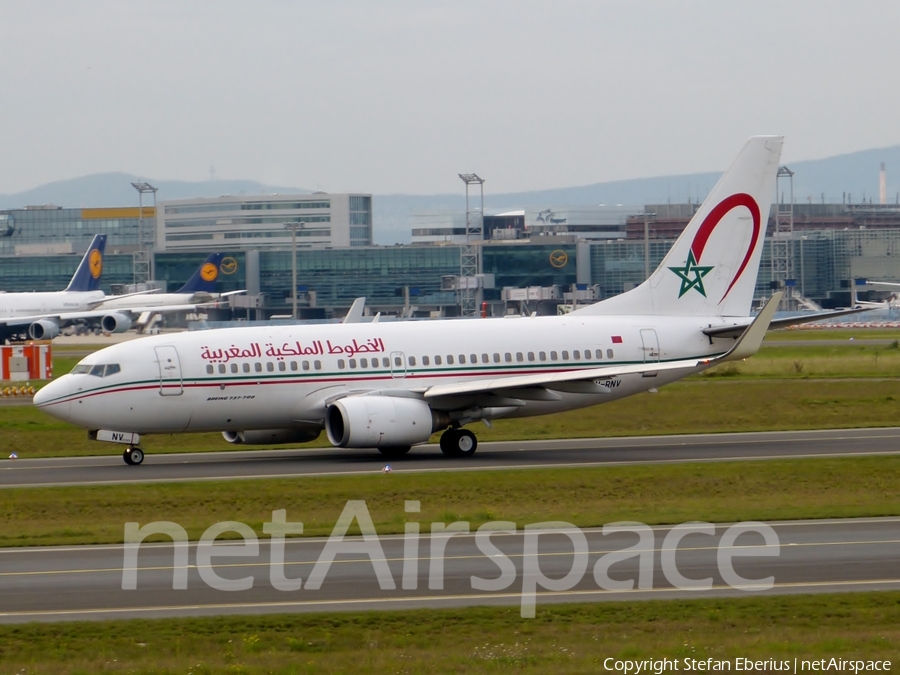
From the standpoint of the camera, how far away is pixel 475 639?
15062 mm

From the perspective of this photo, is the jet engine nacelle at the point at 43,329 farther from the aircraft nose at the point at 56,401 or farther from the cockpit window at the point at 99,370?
the aircraft nose at the point at 56,401

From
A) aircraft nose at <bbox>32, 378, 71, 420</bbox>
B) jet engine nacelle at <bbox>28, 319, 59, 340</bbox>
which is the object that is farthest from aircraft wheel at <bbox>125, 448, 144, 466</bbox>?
jet engine nacelle at <bbox>28, 319, 59, 340</bbox>

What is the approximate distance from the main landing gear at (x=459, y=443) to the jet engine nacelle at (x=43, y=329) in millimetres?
67574

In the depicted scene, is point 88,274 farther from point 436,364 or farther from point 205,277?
point 436,364

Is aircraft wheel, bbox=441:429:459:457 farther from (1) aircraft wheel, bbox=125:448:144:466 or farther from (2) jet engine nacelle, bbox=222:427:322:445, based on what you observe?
(1) aircraft wheel, bbox=125:448:144:466

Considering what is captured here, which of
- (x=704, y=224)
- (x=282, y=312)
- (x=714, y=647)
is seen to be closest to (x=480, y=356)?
(x=704, y=224)

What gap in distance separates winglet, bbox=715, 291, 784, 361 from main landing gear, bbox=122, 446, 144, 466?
620 inches

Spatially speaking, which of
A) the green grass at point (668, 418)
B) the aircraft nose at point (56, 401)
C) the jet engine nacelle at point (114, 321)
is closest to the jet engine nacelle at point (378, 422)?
the green grass at point (668, 418)

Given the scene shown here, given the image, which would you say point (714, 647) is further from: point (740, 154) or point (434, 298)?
point (434, 298)

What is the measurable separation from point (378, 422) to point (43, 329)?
226ft

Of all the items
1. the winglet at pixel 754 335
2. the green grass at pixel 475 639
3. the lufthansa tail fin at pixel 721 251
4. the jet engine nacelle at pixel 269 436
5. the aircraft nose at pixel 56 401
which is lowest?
the green grass at pixel 475 639

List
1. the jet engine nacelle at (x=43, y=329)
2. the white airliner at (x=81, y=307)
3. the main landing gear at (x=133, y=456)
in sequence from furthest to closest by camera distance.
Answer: the white airliner at (x=81, y=307)
the jet engine nacelle at (x=43, y=329)
the main landing gear at (x=133, y=456)

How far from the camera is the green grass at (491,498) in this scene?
2433 cm

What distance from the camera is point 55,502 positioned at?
2761 centimetres
